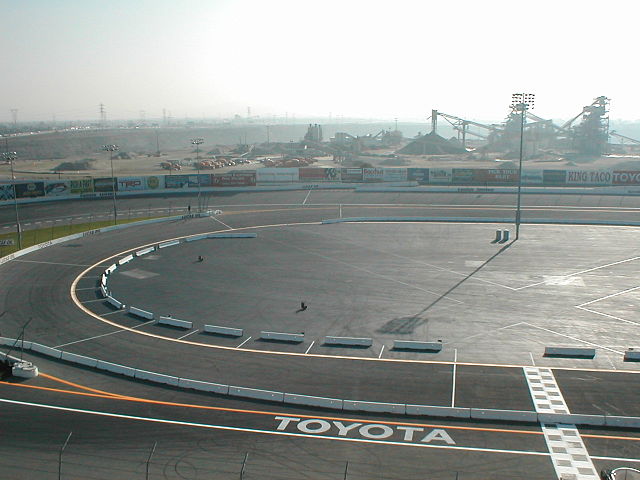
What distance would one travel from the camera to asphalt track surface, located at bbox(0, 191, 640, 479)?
64.2 feet

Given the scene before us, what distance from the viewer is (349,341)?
1177 inches

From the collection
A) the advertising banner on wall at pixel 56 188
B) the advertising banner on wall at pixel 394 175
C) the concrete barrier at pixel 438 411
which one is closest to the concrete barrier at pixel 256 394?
the concrete barrier at pixel 438 411

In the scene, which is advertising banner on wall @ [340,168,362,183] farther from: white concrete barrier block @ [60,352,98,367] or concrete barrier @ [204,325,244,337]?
white concrete barrier block @ [60,352,98,367]

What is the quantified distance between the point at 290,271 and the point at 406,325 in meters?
13.7

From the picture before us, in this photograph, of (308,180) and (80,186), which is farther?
(308,180)

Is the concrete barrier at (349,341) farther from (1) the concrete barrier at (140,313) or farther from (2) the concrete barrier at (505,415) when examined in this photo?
(1) the concrete barrier at (140,313)

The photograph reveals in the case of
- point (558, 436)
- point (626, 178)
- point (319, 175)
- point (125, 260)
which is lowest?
point (558, 436)

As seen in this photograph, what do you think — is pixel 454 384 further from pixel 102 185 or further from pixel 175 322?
pixel 102 185

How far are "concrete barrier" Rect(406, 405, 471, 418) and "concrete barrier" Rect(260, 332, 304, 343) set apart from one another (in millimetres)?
9179

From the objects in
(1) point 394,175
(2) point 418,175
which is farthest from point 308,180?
(2) point 418,175

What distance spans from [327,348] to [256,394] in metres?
6.36

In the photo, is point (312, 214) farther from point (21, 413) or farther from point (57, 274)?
point (21, 413)

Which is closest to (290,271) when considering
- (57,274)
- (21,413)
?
(57,274)

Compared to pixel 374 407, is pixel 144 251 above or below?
above
